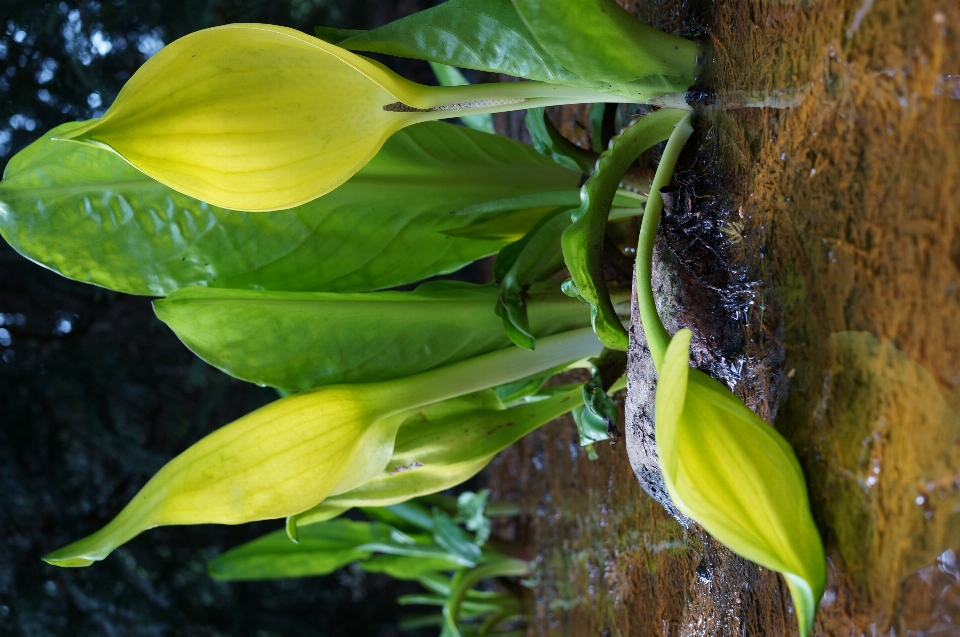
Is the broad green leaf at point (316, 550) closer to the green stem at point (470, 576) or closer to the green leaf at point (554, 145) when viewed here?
the green stem at point (470, 576)

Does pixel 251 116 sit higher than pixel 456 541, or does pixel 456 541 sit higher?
pixel 251 116

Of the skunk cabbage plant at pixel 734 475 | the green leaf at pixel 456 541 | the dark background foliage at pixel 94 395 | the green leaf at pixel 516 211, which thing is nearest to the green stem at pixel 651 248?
the skunk cabbage plant at pixel 734 475

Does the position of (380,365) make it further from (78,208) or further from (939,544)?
(939,544)

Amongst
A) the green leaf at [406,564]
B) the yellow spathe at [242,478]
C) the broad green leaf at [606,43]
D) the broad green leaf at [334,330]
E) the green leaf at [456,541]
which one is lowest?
the green leaf at [406,564]

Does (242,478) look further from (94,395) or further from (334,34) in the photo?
(94,395)

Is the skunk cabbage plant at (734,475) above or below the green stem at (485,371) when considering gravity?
above

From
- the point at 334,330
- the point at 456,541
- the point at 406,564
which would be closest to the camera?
the point at 334,330

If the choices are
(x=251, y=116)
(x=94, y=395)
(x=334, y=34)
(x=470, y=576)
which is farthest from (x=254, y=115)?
(x=94, y=395)

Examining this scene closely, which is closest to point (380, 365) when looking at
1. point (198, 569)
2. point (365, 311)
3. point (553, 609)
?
point (365, 311)
